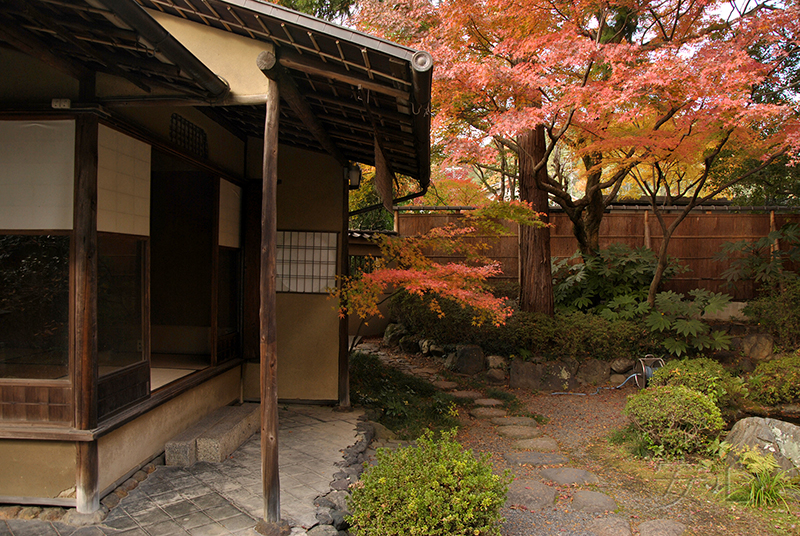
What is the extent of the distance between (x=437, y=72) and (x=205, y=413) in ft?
17.8

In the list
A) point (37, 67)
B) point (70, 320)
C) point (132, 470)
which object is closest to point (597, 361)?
point (132, 470)

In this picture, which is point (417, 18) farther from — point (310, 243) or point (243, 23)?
point (243, 23)

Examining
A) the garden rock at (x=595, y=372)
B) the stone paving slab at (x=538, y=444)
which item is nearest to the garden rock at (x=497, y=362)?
the garden rock at (x=595, y=372)

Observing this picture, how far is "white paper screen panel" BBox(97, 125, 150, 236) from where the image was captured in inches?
151

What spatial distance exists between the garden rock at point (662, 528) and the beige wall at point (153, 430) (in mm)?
4238

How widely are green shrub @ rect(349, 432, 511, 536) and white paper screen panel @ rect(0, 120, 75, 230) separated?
290 centimetres

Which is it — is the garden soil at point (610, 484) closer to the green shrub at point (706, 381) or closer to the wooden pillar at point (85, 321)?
the green shrub at point (706, 381)

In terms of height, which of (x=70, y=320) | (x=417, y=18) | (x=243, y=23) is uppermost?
(x=417, y=18)

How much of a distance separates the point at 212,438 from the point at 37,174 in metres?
2.67

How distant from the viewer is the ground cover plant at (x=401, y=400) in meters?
6.85

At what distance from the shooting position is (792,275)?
9.60 meters

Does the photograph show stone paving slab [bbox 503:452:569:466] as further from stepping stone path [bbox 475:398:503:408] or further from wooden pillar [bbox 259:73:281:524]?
wooden pillar [bbox 259:73:281:524]

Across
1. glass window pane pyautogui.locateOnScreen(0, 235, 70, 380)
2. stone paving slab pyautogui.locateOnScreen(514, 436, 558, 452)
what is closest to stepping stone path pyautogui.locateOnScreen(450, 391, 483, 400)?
stone paving slab pyautogui.locateOnScreen(514, 436, 558, 452)

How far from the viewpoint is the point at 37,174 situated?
3670 mm
